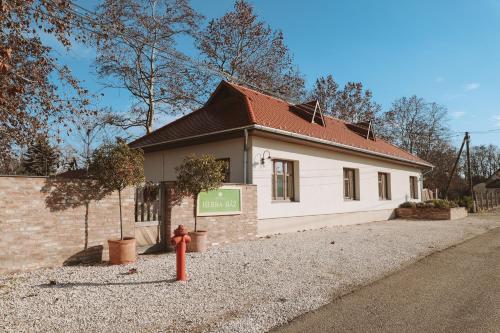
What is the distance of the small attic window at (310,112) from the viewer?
54.5ft

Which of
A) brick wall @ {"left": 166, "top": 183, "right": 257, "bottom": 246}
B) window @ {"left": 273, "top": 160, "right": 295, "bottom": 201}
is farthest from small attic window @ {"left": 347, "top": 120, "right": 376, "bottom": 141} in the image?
brick wall @ {"left": 166, "top": 183, "right": 257, "bottom": 246}

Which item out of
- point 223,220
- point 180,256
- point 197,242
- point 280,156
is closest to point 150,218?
point 197,242

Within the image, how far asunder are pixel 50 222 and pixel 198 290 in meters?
3.51

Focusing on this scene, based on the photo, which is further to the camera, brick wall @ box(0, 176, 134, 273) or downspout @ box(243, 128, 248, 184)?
downspout @ box(243, 128, 248, 184)

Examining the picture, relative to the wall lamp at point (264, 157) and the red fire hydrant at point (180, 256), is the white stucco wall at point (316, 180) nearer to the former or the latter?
the wall lamp at point (264, 157)

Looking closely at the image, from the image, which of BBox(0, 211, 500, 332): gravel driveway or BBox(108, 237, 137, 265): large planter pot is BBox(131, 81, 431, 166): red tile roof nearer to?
BBox(0, 211, 500, 332): gravel driveway

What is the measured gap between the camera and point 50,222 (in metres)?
7.15

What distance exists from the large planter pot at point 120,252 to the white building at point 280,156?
5.13 m

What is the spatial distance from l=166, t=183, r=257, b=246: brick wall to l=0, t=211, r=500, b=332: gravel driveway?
927 mm

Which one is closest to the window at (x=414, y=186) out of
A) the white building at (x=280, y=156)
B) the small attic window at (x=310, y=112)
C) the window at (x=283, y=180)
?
the white building at (x=280, y=156)

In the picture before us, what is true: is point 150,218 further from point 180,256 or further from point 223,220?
point 180,256

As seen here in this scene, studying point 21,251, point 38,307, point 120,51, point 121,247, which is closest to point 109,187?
point 121,247

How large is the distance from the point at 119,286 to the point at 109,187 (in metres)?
2.54

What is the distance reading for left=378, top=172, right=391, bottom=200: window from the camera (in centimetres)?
2055
